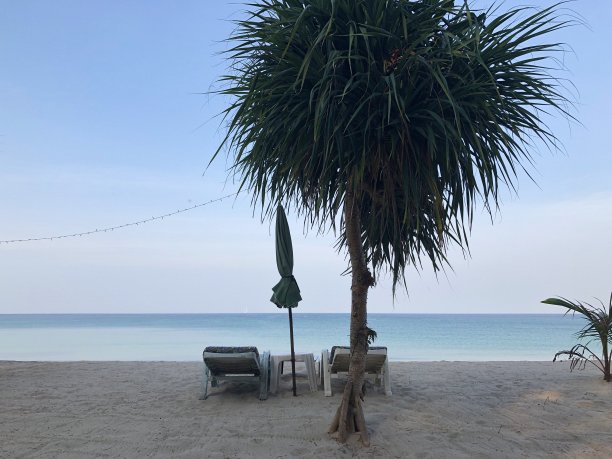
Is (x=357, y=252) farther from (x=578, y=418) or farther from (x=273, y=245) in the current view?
→ (x=578, y=418)

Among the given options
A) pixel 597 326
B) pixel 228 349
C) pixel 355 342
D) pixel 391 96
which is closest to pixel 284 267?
pixel 228 349

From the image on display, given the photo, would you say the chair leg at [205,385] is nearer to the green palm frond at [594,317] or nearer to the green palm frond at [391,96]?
the green palm frond at [391,96]

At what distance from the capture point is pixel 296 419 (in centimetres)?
424

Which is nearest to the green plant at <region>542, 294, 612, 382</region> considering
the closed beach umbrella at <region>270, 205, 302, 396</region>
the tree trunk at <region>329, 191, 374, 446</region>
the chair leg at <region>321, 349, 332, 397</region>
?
the chair leg at <region>321, 349, 332, 397</region>

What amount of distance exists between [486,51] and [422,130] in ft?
2.90

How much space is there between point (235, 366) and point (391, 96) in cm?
318

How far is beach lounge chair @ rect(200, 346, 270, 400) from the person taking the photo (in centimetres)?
485

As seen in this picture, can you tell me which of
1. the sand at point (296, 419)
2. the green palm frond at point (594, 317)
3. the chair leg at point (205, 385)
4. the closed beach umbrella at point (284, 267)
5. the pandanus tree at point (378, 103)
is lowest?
the sand at point (296, 419)

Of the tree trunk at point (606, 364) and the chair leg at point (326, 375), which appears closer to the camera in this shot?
the chair leg at point (326, 375)

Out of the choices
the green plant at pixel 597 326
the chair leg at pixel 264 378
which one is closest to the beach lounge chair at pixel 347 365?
the chair leg at pixel 264 378

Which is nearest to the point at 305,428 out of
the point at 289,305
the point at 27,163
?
the point at 289,305

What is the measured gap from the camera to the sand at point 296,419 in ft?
11.6

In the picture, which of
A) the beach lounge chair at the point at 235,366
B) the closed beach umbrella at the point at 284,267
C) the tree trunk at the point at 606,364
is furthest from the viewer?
the tree trunk at the point at 606,364

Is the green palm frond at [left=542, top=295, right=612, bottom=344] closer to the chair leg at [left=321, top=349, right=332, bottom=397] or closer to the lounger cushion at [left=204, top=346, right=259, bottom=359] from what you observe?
the chair leg at [left=321, top=349, right=332, bottom=397]
